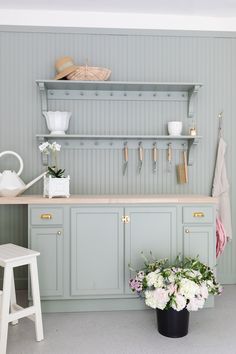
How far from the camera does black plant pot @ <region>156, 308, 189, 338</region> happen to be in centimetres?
225

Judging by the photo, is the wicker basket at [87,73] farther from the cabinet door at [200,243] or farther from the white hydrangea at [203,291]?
the white hydrangea at [203,291]

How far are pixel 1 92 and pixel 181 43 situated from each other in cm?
174

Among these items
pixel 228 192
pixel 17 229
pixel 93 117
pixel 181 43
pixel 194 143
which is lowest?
pixel 17 229

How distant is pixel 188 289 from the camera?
86.2 inches

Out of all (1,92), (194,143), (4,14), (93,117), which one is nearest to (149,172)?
(194,143)

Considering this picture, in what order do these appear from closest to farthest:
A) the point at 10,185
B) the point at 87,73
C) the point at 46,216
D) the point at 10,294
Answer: the point at 10,294
the point at 46,216
the point at 10,185
the point at 87,73

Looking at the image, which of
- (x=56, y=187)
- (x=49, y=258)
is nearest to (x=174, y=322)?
(x=49, y=258)

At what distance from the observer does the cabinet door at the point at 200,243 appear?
271 centimetres

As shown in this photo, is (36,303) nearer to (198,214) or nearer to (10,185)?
(10,185)

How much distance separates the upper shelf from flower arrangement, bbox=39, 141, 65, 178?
399mm

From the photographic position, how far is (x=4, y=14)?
312cm

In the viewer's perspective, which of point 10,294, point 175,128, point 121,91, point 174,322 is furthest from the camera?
point 121,91

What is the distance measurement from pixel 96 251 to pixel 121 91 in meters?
1.48

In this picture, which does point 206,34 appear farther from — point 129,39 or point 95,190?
point 95,190
